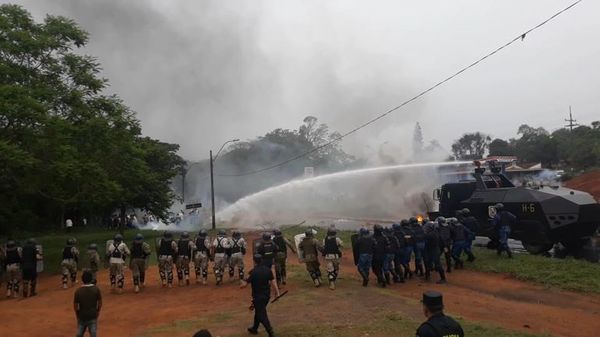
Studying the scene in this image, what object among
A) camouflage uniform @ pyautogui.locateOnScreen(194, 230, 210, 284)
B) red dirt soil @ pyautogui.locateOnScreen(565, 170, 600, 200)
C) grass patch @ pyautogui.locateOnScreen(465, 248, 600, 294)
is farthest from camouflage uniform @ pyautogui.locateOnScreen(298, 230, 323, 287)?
red dirt soil @ pyautogui.locateOnScreen(565, 170, 600, 200)

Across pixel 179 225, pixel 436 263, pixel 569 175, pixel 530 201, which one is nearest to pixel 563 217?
pixel 530 201

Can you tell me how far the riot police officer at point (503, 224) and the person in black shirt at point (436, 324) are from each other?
45.3 feet

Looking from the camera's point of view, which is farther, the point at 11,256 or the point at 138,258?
the point at 11,256

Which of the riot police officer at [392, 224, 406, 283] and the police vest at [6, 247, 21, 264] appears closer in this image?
the riot police officer at [392, 224, 406, 283]

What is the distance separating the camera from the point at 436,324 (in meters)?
4.84

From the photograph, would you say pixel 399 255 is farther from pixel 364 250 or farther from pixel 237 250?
pixel 237 250

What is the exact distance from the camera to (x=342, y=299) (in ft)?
43.4

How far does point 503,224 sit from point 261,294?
1108 centimetres

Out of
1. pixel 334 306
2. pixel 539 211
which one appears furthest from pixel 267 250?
pixel 539 211

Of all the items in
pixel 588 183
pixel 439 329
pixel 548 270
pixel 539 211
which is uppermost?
pixel 588 183

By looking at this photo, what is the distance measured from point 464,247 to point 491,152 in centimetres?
7629

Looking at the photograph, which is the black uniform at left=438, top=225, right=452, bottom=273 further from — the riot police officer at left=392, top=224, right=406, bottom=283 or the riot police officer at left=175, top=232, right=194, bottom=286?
the riot police officer at left=175, top=232, right=194, bottom=286

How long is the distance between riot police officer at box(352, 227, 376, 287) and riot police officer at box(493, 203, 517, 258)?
5.55 metres

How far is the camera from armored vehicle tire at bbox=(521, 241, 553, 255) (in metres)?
18.8
